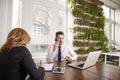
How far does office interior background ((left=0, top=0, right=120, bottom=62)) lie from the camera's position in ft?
8.29

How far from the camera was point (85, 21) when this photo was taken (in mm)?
4074

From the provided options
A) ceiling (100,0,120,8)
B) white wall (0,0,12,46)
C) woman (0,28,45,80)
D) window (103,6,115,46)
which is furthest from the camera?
window (103,6,115,46)

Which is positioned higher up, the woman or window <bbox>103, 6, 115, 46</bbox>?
window <bbox>103, 6, 115, 46</bbox>

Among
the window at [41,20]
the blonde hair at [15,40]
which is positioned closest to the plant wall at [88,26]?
the window at [41,20]

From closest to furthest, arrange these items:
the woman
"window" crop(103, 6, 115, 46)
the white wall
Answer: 1. the woman
2. the white wall
3. "window" crop(103, 6, 115, 46)

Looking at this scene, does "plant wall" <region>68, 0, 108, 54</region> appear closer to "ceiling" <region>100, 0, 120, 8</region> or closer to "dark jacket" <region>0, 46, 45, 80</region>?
"ceiling" <region>100, 0, 120, 8</region>

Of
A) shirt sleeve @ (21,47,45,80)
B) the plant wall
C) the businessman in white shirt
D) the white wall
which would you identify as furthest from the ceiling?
shirt sleeve @ (21,47,45,80)

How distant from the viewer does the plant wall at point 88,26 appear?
12.4 feet

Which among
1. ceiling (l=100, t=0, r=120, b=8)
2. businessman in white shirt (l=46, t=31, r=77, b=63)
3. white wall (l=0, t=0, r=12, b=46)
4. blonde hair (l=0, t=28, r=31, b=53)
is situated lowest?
businessman in white shirt (l=46, t=31, r=77, b=63)

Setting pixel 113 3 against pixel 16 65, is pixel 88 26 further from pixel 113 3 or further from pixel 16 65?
pixel 16 65

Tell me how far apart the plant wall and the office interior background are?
0.65 ft

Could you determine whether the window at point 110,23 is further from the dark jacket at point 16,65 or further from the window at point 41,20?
the dark jacket at point 16,65

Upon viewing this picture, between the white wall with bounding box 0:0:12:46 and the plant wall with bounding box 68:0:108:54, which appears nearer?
the white wall with bounding box 0:0:12:46

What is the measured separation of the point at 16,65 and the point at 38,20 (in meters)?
1.95
